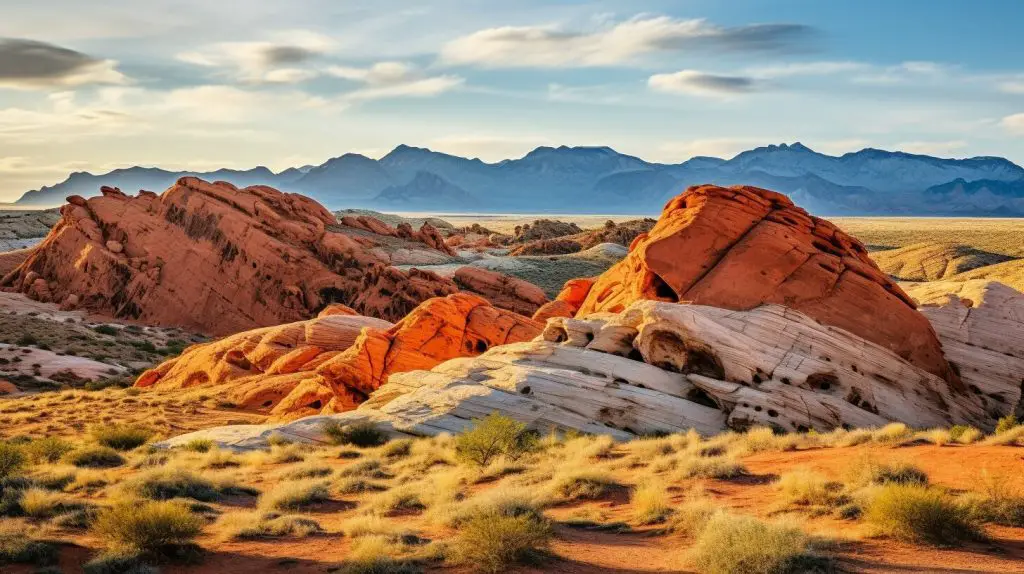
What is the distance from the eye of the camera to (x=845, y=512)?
11.0 meters

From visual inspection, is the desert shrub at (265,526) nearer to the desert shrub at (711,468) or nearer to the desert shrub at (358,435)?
the desert shrub at (711,468)

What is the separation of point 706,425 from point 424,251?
56718 millimetres

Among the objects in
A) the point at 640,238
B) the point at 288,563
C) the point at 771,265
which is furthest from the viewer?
the point at 640,238

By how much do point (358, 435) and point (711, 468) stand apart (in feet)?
30.5

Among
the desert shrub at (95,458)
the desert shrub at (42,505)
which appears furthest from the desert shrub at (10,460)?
the desert shrub at (42,505)

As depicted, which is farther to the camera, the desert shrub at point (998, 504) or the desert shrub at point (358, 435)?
the desert shrub at point (358, 435)

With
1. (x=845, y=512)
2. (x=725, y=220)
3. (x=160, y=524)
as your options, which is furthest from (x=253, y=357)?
(x=845, y=512)

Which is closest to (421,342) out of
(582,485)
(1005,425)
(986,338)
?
(582,485)

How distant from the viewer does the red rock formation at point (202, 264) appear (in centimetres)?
5303

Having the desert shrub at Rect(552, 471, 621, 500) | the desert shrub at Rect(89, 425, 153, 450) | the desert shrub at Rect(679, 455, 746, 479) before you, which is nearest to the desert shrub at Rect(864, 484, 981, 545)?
the desert shrub at Rect(679, 455, 746, 479)

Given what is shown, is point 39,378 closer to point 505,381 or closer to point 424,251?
point 505,381

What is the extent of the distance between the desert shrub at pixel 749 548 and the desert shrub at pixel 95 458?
14.1m

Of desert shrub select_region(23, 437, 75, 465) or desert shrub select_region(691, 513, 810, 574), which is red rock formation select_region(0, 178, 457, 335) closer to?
Result: desert shrub select_region(23, 437, 75, 465)

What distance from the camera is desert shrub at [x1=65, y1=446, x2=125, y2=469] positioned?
1814 cm
